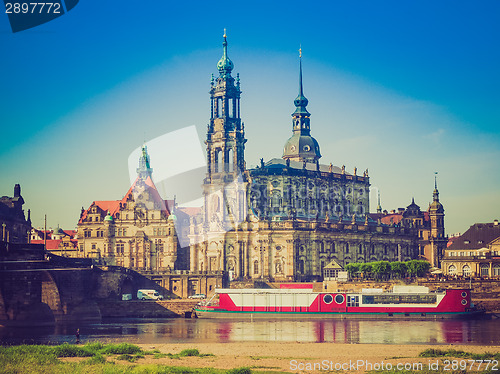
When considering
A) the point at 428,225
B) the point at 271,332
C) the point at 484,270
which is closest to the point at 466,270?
the point at 484,270

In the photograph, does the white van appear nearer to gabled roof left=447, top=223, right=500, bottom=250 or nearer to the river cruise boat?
the river cruise boat

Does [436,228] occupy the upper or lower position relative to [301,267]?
upper

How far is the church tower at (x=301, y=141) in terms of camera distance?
158250 mm

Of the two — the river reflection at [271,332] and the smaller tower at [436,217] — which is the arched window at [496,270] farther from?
the smaller tower at [436,217]

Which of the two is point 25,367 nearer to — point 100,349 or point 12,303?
point 100,349

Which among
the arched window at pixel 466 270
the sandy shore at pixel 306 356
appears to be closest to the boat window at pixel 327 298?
the sandy shore at pixel 306 356

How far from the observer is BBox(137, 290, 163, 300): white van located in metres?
126

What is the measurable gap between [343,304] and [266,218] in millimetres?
37944

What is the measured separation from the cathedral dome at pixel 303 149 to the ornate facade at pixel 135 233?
23.8 m

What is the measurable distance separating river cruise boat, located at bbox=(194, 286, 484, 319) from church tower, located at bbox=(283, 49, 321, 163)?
1956 inches

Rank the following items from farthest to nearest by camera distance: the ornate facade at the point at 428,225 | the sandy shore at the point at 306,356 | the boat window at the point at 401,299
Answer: the ornate facade at the point at 428,225 → the boat window at the point at 401,299 → the sandy shore at the point at 306,356

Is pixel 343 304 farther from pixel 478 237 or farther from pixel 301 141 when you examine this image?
pixel 301 141

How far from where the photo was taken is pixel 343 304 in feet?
358

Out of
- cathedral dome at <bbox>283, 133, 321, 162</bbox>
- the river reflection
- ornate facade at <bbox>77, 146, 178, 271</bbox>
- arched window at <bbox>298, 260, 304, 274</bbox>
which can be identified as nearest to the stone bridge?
the river reflection
